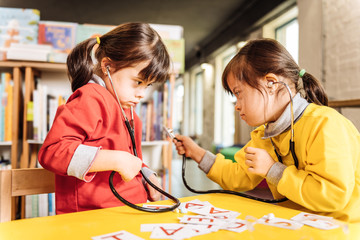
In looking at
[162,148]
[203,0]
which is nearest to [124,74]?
[162,148]

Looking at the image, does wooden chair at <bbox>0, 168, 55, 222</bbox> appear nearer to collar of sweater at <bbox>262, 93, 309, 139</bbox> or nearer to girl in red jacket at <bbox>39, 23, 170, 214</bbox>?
girl in red jacket at <bbox>39, 23, 170, 214</bbox>

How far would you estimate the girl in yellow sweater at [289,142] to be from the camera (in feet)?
2.35

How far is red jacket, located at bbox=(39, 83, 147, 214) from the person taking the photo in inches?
28.1

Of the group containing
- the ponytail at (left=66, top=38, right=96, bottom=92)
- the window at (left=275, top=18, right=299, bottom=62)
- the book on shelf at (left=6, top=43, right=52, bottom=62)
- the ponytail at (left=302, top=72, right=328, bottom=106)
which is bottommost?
the ponytail at (left=302, top=72, right=328, bottom=106)

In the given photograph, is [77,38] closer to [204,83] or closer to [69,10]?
[69,10]

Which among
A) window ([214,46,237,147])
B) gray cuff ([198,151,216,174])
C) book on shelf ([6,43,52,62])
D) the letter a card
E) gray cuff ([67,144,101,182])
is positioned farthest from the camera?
window ([214,46,237,147])

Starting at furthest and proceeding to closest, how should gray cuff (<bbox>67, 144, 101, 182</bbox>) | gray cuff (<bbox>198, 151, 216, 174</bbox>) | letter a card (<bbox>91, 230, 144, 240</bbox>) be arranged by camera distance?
gray cuff (<bbox>198, 151, 216, 174</bbox>)
gray cuff (<bbox>67, 144, 101, 182</bbox>)
letter a card (<bbox>91, 230, 144, 240</bbox>)

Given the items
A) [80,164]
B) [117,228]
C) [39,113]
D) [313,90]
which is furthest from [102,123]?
[39,113]

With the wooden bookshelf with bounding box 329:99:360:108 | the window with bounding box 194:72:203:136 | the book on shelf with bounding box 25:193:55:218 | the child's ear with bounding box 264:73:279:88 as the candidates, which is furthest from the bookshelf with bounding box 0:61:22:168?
the window with bounding box 194:72:203:136

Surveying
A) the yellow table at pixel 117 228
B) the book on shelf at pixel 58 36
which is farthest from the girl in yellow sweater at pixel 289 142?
the book on shelf at pixel 58 36

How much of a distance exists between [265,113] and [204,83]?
654 centimetres

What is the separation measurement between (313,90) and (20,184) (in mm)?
934

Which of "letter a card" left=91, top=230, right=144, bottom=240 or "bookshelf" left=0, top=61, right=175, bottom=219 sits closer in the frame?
"letter a card" left=91, top=230, right=144, bottom=240

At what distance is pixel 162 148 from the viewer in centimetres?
240
